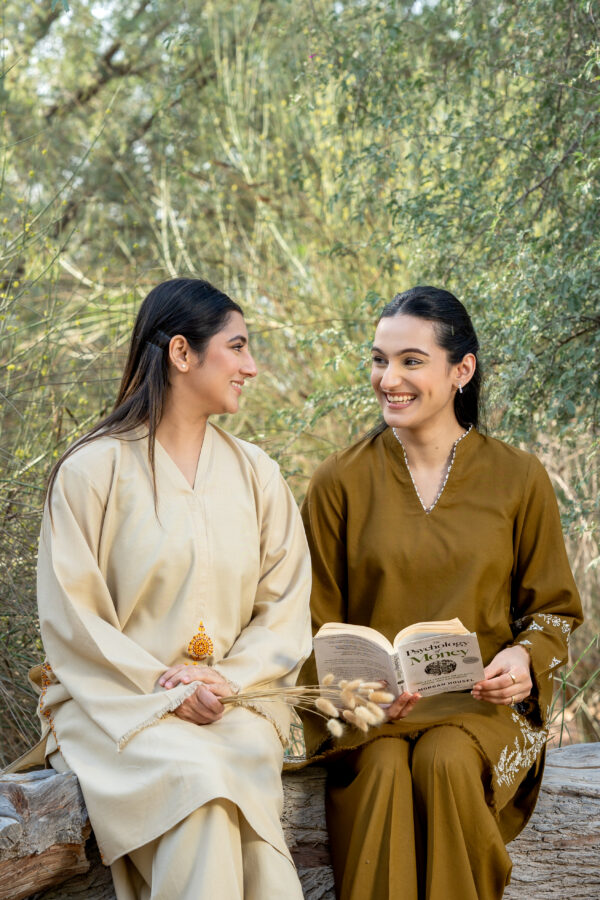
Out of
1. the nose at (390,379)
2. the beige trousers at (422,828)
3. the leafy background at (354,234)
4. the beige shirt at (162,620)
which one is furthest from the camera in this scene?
the leafy background at (354,234)

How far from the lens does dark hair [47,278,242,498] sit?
2.86m

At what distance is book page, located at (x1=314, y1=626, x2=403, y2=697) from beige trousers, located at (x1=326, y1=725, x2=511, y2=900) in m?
0.22

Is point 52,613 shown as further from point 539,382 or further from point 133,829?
point 539,382

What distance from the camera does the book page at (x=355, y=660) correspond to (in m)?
2.54

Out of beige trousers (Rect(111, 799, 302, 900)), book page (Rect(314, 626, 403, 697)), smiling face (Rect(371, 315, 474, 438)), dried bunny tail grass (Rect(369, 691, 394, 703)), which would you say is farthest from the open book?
smiling face (Rect(371, 315, 474, 438))

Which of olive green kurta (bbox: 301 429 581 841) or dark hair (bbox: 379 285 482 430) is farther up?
dark hair (bbox: 379 285 482 430)

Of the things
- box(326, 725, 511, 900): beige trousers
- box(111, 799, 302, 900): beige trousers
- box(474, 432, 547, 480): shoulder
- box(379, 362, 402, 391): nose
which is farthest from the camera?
box(474, 432, 547, 480): shoulder

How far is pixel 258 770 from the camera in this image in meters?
2.54

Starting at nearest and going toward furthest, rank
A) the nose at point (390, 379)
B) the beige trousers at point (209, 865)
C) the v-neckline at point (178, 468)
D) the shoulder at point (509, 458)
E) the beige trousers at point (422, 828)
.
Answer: the beige trousers at point (209, 865), the beige trousers at point (422, 828), the v-neckline at point (178, 468), the nose at point (390, 379), the shoulder at point (509, 458)

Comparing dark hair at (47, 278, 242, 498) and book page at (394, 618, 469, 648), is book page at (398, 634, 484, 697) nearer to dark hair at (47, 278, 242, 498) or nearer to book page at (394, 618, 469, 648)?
book page at (394, 618, 469, 648)

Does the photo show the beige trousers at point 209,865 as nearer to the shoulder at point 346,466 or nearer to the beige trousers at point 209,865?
the beige trousers at point 209,865

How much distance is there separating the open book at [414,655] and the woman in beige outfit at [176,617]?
24cm

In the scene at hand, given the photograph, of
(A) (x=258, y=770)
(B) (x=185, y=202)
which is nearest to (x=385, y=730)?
(A) (x=258, y=770)

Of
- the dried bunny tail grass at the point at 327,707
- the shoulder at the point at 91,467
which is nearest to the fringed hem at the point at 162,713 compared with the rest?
the dried bunny tail grass at the point at 327,707
